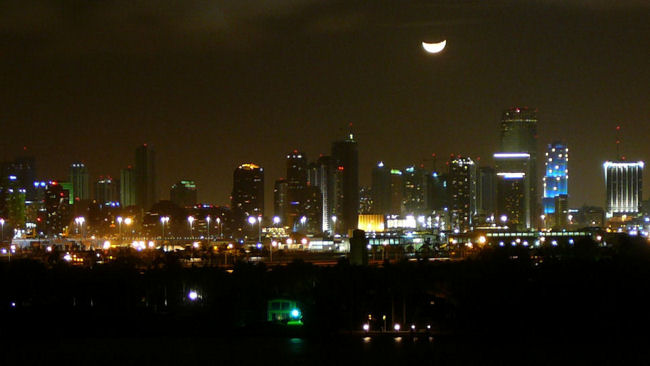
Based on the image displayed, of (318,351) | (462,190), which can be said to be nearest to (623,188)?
(462,190)

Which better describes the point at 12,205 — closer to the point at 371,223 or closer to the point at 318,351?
the point at 371,223

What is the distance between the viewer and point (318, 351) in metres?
22.0

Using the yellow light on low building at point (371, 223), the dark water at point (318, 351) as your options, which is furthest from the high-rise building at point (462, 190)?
the dark water at point (318, 351)

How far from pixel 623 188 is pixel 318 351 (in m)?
89.2

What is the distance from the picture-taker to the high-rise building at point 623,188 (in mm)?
105213

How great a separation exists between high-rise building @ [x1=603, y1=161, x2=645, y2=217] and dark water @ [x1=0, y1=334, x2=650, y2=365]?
85.5 metres

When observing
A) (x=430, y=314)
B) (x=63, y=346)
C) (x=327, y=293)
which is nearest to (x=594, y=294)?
(x=430, y=314)

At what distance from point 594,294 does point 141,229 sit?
49.7 metres

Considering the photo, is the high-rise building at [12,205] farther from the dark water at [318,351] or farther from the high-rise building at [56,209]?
the dark water at [318,351]

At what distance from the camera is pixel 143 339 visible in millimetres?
23906

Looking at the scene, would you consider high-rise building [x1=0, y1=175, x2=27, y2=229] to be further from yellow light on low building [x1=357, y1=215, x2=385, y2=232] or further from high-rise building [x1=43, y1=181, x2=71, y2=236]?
yellow light on low building [x1=357, y1=215, x2=385, y2=232]

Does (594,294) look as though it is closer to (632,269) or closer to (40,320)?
(632,269)

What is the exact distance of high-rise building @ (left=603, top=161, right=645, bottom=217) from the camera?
10521 centimetres

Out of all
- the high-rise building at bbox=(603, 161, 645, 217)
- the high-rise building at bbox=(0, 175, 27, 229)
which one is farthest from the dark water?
the high-rise building at bbox=(603, 161, 645, 217)
